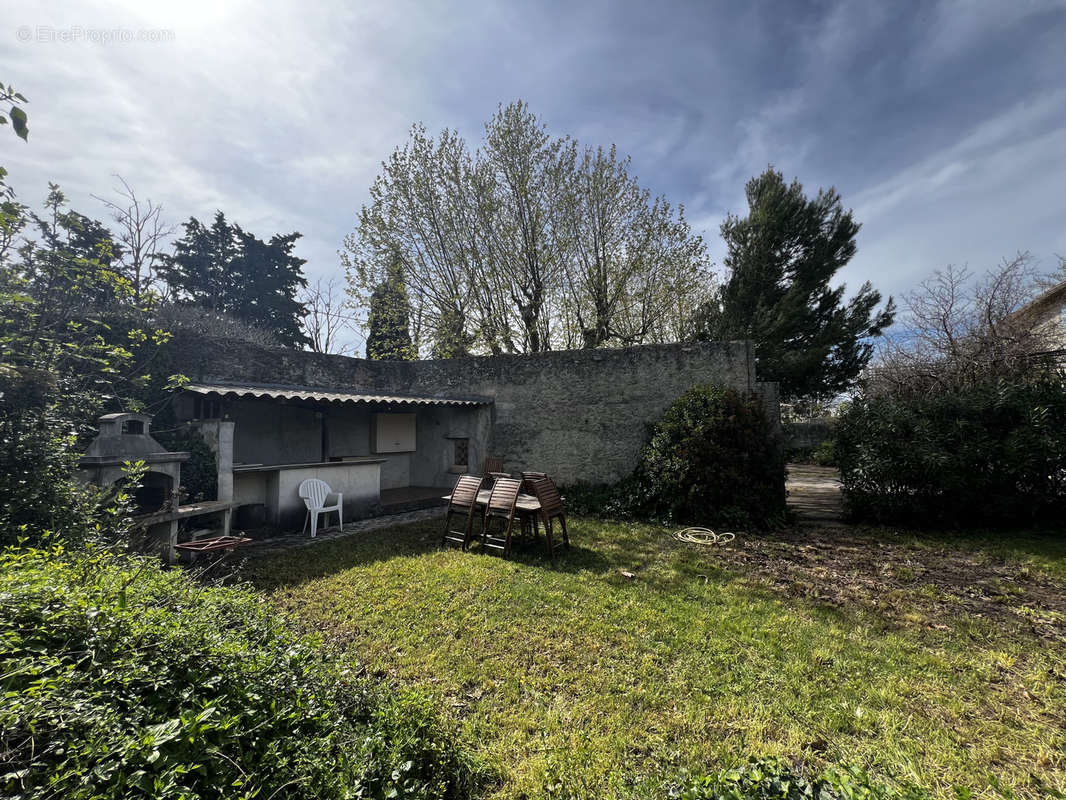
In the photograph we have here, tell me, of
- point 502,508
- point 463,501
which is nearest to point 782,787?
point 502,508

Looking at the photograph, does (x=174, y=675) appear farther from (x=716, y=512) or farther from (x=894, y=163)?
(x=894, y=163)

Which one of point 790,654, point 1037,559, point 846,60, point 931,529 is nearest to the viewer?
point 790,654

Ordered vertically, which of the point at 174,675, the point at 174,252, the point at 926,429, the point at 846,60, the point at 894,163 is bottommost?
the point at 174,675

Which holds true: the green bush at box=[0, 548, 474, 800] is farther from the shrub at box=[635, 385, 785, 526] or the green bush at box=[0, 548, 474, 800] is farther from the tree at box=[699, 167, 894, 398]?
the tree at box=[699, 167, 894, 398]

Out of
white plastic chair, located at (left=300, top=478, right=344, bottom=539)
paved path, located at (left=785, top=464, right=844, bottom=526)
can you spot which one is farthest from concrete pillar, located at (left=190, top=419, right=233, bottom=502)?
paved path, located at (left=785, top=464, right=844, bottom=526)

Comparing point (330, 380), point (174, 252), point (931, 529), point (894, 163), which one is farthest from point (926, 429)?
point (174, 252)

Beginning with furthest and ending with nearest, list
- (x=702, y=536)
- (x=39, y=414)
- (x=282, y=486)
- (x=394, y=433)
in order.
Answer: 1. (x=394, y=433)
2. (x=282, y=486)
3. (x=702, y=536)
4. (x=39, y=414)

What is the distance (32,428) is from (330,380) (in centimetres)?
697

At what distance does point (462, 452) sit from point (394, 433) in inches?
68.5

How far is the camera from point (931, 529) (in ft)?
21.1

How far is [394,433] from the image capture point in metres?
9.77

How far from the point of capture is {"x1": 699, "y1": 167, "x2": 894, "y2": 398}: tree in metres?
15.7

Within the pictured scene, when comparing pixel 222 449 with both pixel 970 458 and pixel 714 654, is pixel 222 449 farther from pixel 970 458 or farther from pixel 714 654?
pixel 970 458

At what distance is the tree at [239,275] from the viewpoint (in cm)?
1758
